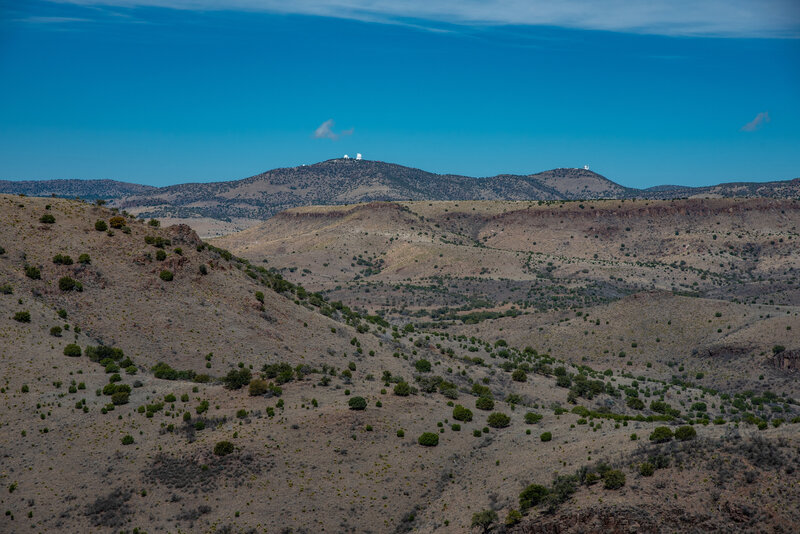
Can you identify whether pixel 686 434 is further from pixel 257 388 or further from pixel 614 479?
pixel 257 388

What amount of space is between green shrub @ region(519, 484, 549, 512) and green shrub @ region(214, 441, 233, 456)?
607 inches

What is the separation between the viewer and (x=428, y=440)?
3681 cm

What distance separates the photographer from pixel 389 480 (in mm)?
33531

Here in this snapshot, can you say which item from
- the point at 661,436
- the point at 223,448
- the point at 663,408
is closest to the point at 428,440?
the point at 223,448

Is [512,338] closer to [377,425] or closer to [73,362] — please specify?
[377,425]

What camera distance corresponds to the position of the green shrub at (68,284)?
4984 centimetres

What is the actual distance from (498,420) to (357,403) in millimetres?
9093

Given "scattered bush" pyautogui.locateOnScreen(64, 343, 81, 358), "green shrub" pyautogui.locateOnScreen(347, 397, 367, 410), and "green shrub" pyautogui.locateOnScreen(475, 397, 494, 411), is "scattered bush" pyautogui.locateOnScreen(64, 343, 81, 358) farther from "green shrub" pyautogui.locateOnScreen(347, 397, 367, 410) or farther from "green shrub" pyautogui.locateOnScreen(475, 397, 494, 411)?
"green shrub" pyautogui.locateOnScreen(475, 397, 494, 411)

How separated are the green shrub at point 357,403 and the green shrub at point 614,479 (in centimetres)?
1567

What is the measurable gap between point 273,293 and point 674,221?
131032 mm

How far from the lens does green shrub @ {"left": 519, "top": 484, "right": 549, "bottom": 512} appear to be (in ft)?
93.9

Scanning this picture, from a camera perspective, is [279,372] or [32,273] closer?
[279,372]

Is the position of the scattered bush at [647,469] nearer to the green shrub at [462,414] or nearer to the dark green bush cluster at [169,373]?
the green shrub at [462,414]

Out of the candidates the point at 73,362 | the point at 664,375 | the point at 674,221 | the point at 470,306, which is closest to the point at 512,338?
the point at 664,375
